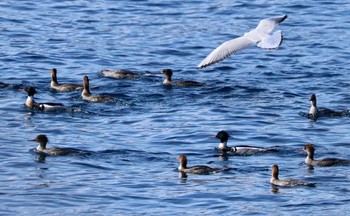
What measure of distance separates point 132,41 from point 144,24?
9.03 ft

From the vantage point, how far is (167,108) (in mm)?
28703

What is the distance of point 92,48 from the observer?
36469mm

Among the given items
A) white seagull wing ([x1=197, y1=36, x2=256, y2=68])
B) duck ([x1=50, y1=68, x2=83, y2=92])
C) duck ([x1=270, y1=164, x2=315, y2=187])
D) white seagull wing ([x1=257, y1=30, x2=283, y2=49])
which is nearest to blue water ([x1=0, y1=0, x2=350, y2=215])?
duck ([x1=270, y1=164, x2=315, y2=187])

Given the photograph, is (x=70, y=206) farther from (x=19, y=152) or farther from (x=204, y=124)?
(x=204, y=124)

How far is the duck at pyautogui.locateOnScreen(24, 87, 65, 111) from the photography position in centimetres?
2795

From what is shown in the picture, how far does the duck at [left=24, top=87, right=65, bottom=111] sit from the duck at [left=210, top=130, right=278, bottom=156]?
4249 millimetres

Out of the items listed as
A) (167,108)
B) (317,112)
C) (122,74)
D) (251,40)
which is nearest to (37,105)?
(167,108)

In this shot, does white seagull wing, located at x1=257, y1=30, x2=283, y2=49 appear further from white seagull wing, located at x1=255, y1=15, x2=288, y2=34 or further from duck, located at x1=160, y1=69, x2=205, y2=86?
duck, located at x1=160, y1=69, x2=205, y2=86

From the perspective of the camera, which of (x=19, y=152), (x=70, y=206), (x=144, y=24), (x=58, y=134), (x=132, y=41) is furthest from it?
(x=144, y=24)

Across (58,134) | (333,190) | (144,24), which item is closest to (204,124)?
(58,134)

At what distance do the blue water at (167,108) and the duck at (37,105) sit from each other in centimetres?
18

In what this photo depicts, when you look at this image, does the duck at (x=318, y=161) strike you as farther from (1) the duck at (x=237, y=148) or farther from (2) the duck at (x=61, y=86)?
(2) the duck at (x=61, y=86)

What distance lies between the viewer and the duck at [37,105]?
28.0 m

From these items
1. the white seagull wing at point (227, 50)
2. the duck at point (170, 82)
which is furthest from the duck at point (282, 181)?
the duck at point (170, 82)
